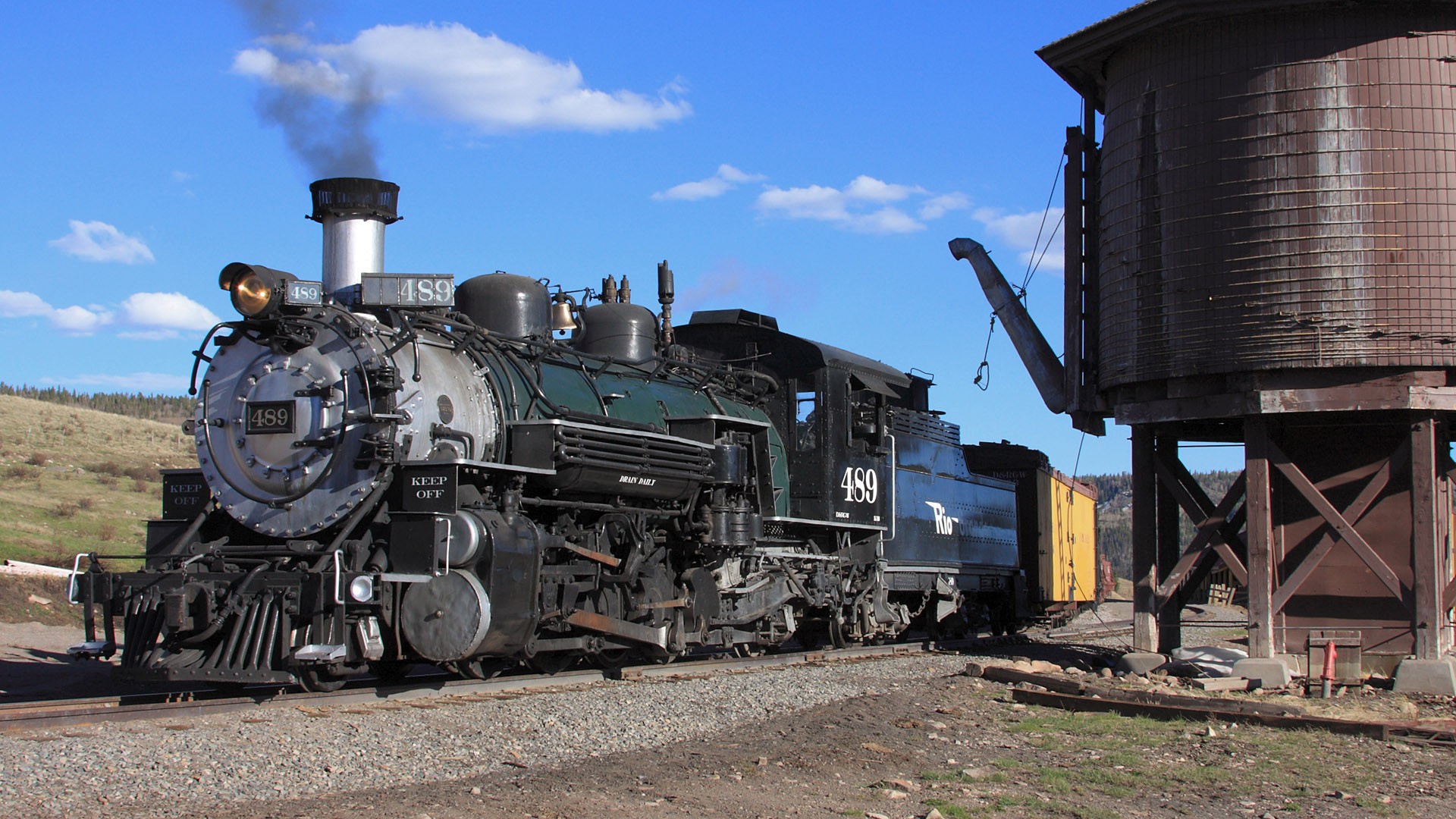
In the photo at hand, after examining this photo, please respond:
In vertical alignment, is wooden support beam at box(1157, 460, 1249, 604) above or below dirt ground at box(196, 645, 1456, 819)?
above

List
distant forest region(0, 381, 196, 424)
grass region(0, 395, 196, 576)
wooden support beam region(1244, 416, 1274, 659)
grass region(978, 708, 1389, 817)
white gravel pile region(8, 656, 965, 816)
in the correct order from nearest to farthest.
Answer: white gravel pile region(8, 656, 965, 816)
grass region(978, 708, 1389, 817)
wooden support beam region(1244, 416, 1274, 659)
grass region(0, 395, 196, 576)
distant forest region(0, 381, 196, 424)

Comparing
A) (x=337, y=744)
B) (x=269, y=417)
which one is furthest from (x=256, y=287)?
(x=337, y=744)

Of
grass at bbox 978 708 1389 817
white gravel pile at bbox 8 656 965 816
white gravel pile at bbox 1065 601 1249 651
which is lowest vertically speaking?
white gravel pile at bbox 1065 601 1249 651

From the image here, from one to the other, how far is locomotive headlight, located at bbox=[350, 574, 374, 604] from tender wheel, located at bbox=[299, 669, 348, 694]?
0.84m

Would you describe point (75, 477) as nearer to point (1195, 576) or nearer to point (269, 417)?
point (269, 417)

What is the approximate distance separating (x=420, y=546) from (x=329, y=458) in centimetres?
110

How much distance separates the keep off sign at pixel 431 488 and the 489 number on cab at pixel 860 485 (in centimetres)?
645

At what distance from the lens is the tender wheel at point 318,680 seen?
376 inches

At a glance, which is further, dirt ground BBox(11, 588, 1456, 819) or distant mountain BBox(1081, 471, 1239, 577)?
distant mountain BBox(1081, 471, 1239, 577)

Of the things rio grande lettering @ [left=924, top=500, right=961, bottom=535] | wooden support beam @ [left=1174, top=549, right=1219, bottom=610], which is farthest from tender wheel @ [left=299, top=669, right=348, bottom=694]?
rio grande lettering @ [left=924, top=500, right=961, bottom=535]

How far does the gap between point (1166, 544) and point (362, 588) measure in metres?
9.55

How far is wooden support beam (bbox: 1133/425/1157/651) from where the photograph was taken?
13.9 meters

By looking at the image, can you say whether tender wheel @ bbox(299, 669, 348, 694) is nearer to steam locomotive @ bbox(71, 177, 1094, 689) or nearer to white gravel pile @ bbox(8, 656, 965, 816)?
steam locomotive @ bbox(71, 177, 1094, 689)

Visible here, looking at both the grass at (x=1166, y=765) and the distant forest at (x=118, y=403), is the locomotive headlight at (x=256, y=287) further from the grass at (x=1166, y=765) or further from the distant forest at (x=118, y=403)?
the distant forest at (x=118, y=403)
